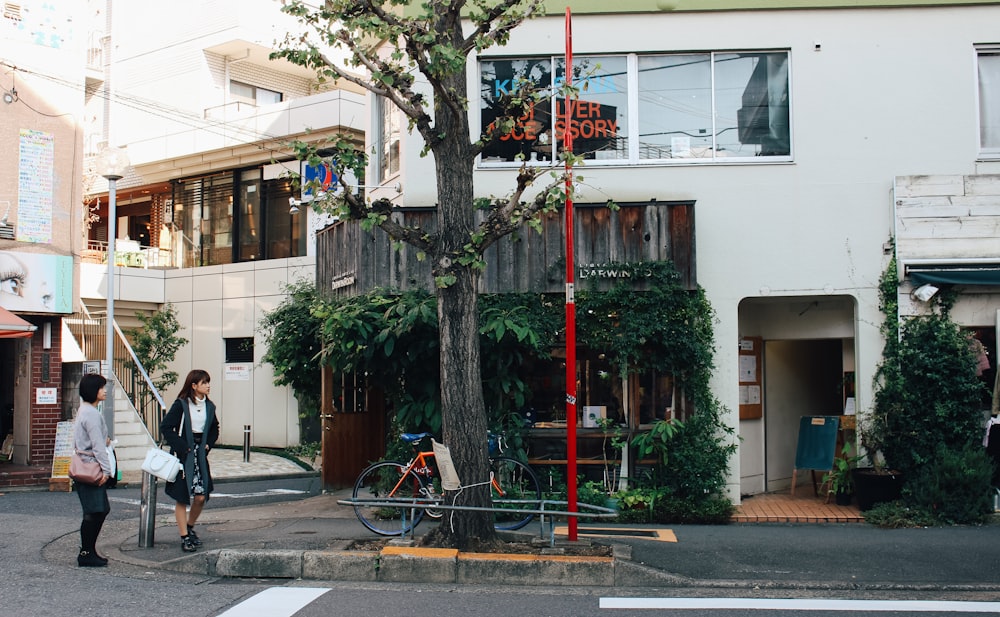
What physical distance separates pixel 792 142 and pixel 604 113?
2417 millimetres

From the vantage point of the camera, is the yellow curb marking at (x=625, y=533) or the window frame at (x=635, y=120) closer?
the yellow curb marking at (x=625, y=533)

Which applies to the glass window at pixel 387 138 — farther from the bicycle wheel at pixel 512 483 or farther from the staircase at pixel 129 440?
the staircase at pixel 129 440

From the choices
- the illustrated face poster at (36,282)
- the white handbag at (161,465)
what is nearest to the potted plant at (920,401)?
the white handbag at (161,465)

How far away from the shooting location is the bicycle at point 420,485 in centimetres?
1030

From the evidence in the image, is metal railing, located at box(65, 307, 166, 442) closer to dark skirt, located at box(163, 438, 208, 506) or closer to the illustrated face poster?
the illustrated face poster

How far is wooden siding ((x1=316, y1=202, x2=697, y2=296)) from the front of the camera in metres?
11.5

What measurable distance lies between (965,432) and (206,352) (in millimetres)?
17813

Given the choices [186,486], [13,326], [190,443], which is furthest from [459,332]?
[13,326]

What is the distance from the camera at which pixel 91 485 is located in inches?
330

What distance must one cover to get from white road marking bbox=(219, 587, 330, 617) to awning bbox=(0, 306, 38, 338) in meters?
8.50

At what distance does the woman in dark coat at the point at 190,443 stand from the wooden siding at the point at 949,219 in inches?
330

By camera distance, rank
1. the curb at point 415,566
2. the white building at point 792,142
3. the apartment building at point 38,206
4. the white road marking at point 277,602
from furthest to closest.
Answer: the apartment building at point 38,206 → the white building at point 792,142 → the curb at point 415,566 → the white road marking at point 277,602

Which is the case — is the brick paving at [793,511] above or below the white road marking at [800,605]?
above

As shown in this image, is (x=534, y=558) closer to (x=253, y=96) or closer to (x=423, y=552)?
(x=423, y=552)
